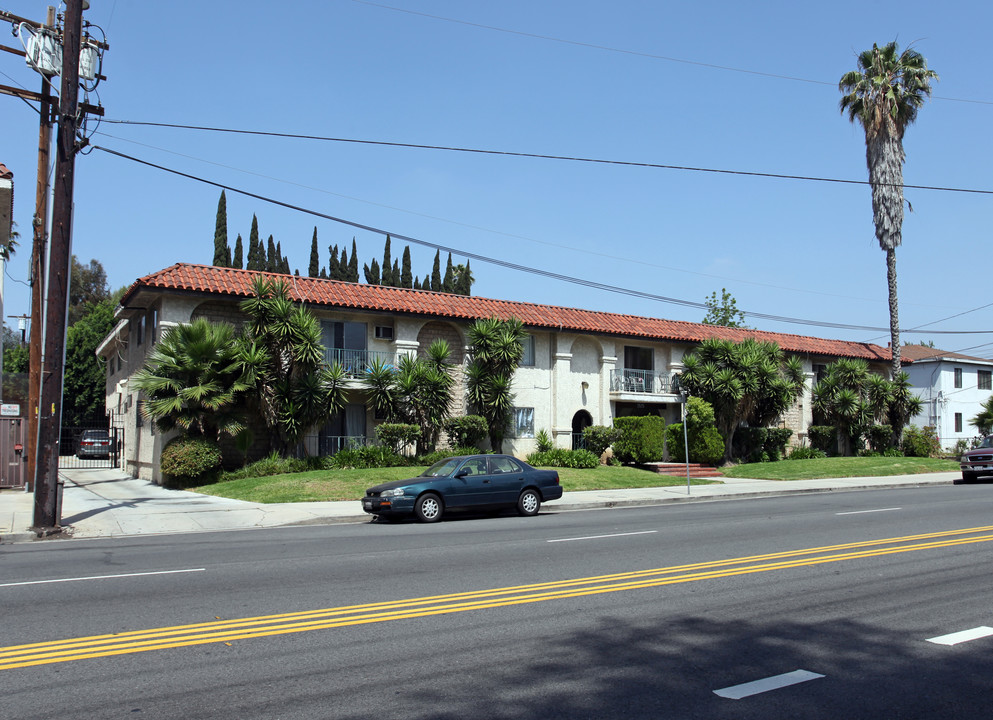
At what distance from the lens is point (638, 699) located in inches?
198

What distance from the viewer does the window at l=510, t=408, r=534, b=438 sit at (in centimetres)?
3105

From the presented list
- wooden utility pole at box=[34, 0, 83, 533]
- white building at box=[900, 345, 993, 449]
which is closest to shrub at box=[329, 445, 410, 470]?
wooden utility pole at box=[34, 0, 83, 533]

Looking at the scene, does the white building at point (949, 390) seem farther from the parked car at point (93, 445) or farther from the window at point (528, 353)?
the parked car at point (93, 445)

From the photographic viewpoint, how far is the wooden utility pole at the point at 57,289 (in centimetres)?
1462

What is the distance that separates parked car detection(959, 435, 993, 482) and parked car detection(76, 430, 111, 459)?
116 ft

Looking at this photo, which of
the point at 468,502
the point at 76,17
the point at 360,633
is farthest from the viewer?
the point at 468,502

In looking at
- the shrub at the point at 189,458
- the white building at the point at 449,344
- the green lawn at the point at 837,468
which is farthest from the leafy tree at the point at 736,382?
the shrub at the point at 189,458

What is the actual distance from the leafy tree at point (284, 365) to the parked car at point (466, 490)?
8552 millimetres

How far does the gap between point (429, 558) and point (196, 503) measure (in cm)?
1090

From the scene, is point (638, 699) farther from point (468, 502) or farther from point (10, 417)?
point (10, 417)

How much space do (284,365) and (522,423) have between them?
10.1 m

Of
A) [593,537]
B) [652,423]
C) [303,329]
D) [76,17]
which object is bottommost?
[593,537]

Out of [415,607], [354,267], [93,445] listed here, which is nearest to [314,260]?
[354,267]

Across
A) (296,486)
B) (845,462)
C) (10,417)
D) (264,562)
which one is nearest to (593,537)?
(264,562)
